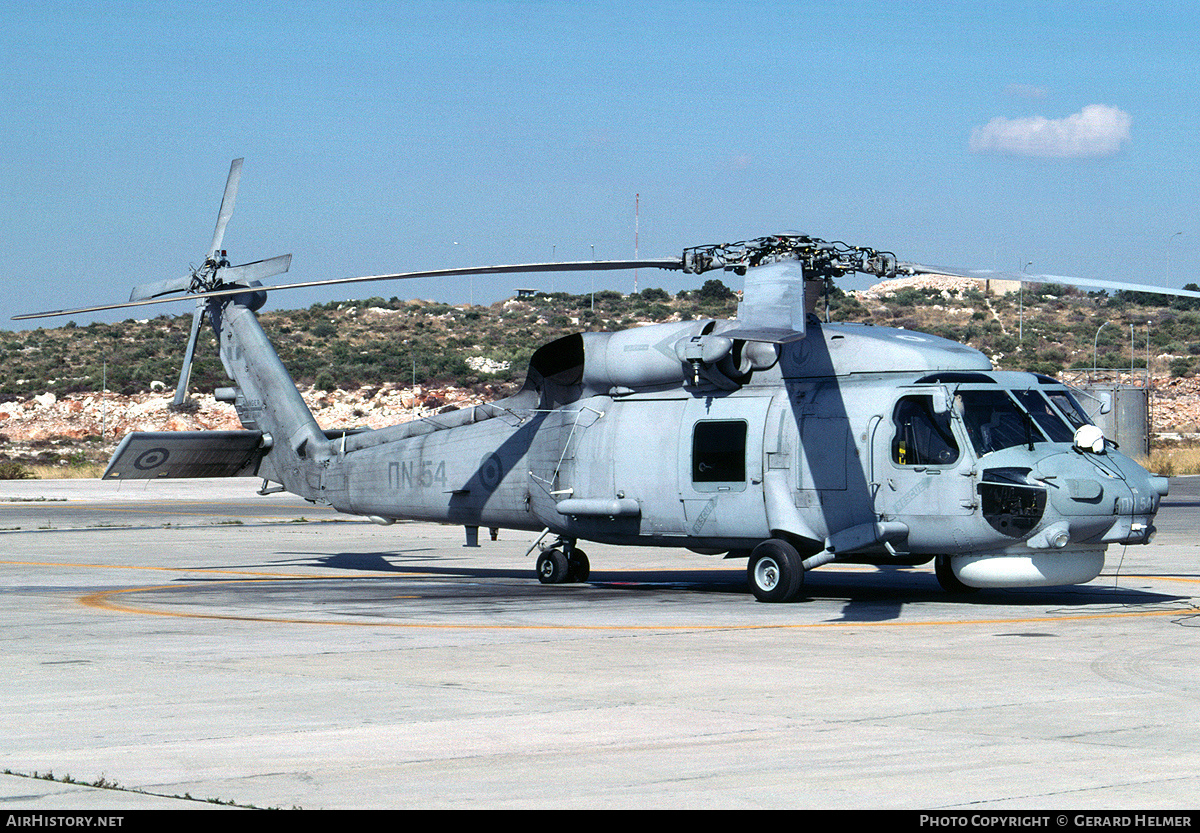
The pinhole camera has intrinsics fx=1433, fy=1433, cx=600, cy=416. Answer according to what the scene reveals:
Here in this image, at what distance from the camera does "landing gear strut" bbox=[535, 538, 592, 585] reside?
20.5 metres

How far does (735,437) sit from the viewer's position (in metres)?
18.0

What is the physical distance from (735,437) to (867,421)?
5.92ft

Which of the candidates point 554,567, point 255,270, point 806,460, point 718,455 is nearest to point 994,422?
point 806,460

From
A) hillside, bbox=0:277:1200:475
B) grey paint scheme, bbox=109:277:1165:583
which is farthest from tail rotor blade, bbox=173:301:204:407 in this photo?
hillside, bbox=0:277:1200:475

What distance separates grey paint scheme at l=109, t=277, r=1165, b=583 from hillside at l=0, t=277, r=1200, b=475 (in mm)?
Result: 44589

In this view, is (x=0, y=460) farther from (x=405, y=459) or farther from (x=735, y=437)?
(x=735, y=437)

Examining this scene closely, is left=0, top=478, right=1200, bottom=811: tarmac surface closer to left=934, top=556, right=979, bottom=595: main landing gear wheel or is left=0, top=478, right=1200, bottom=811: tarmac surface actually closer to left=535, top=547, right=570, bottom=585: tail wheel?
left=934, top=556, right=979, bottom=595: main landing gear wheel

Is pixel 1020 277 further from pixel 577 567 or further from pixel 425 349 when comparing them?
pixel 425 349

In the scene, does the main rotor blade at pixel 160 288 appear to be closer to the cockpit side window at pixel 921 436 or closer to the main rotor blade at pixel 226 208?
the main rotor blade at pixel 226 208

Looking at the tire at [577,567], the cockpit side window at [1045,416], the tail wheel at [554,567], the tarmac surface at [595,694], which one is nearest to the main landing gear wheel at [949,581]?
the tarmac surface at [595,694]

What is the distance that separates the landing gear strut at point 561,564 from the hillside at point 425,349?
45949 mm

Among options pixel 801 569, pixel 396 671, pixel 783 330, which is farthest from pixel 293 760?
pixel 801 569

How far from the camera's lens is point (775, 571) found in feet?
56.4

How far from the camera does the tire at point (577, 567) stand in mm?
20547
